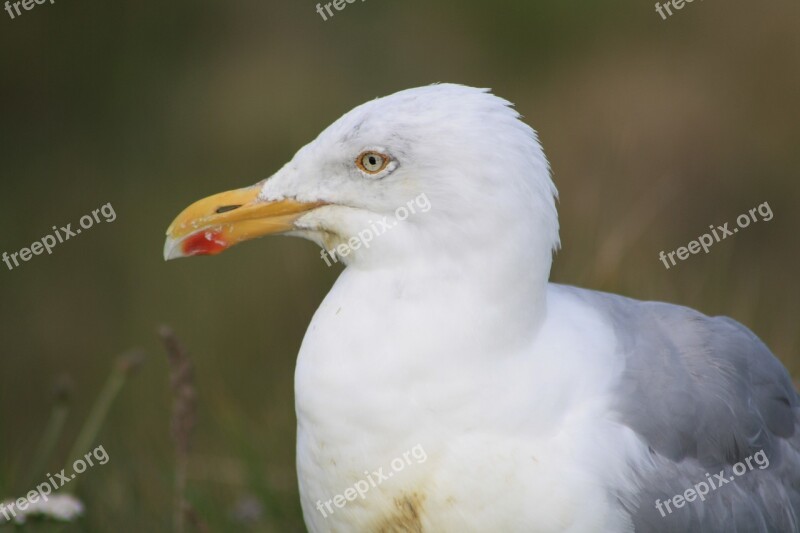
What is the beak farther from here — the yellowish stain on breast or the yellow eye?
the yellowish stain on breast

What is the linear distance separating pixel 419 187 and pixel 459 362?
1.53 ft

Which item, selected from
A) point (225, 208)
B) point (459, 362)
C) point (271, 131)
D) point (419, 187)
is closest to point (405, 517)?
point (459, 362)

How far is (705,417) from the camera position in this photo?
3455 millimetres

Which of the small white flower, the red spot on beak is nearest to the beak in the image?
the red spot on beak

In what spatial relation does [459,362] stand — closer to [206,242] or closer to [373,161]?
[373,161]

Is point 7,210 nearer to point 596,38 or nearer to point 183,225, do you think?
point 596,38

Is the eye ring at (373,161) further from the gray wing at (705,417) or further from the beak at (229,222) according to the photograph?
the gray wing at (705,417)

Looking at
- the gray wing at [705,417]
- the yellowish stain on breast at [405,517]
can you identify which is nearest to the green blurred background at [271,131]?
the gray wing at [705,417]

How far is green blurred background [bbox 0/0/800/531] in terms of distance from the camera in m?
7.38

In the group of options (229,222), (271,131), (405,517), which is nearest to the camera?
(405,517)

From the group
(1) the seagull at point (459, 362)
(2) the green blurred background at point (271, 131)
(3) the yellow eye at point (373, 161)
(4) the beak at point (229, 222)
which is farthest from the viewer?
(2) the green blurred background at point (271, 131)

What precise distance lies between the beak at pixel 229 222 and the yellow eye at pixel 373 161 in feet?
0.62

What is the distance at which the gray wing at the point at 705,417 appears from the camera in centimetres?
332

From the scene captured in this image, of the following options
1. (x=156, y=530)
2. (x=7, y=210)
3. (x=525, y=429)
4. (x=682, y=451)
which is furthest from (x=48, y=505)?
(x=7, y=210)
